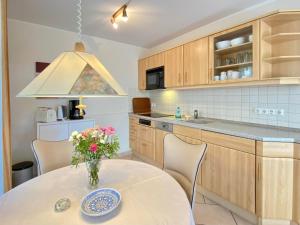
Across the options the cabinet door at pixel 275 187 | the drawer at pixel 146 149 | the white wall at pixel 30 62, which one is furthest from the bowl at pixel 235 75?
the white wall at pixel 30 62

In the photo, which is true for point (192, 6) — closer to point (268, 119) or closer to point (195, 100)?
point (195, 100)

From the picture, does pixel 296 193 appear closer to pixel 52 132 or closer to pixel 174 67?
pixel 174 67

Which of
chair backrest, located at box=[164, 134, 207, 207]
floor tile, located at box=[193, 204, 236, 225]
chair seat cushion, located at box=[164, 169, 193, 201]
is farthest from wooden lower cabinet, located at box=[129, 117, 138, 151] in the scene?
chair seat cushion, located at box=[164, 169, 193, 201]

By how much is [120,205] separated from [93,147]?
0.36 meters

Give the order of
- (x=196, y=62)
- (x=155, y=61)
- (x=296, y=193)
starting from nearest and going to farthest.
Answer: (x=296, y=193), (x=196, y=62), (x=155, y=61)

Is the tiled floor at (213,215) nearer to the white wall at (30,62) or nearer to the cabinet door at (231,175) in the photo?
the cabinet door at (231,175)

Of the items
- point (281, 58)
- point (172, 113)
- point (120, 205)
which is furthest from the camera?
point (172, 113)

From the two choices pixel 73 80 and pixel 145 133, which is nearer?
pixel 73 80

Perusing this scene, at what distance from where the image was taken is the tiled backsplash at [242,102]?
2.11 meters

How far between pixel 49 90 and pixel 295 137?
2040mm

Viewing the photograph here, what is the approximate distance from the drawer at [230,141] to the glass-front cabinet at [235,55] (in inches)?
28.8

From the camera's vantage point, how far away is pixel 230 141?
6.70 feet

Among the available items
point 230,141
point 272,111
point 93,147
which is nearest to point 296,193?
point 230,141

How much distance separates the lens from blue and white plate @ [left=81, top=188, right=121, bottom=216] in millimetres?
896
